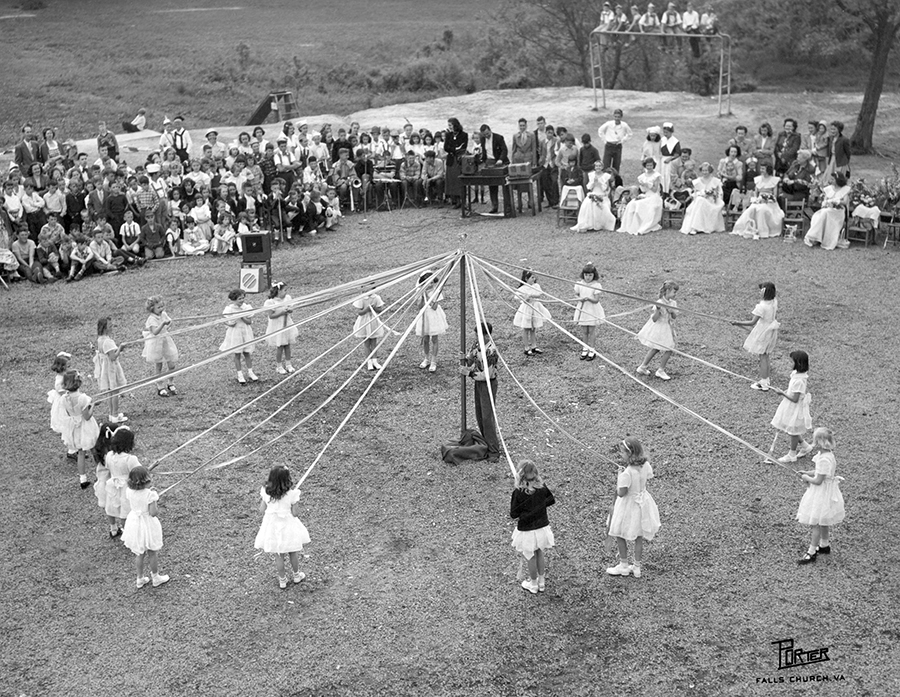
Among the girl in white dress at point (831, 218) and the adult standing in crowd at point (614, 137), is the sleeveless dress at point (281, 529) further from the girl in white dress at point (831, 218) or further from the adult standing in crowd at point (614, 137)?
the adult standing in crowd at point (614, 137)

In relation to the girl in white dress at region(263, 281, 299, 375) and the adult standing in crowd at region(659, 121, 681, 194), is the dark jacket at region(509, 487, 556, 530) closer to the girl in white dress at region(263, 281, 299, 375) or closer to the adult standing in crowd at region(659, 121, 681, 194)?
the girl in white dress at region(263, 281, 299, 375)

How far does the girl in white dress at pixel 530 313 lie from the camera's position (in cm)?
1341

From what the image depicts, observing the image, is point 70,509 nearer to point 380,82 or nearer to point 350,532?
point 350,532

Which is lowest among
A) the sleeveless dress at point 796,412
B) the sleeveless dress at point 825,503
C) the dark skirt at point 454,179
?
the sleeveless dress at point 825,503

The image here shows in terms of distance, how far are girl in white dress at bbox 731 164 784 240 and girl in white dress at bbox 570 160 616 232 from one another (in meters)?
2.23

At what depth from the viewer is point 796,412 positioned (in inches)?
427

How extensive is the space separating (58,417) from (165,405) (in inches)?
77.7

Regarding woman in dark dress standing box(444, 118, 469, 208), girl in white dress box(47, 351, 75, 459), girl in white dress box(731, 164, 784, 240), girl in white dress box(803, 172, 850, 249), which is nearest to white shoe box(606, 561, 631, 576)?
girl in white dress box(47, 351, 75, 459)

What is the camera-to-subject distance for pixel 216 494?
10.6 metres

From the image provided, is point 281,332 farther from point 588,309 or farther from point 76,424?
point 588,309

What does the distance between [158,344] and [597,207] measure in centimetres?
927

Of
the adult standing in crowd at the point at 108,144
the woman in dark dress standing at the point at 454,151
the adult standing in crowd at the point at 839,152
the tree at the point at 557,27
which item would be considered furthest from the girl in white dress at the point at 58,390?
the tree at the point at 557,27

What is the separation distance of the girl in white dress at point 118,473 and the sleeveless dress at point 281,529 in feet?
4.33

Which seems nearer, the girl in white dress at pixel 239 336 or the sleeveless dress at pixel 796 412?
the sleeveless dress at pixel 796 412
